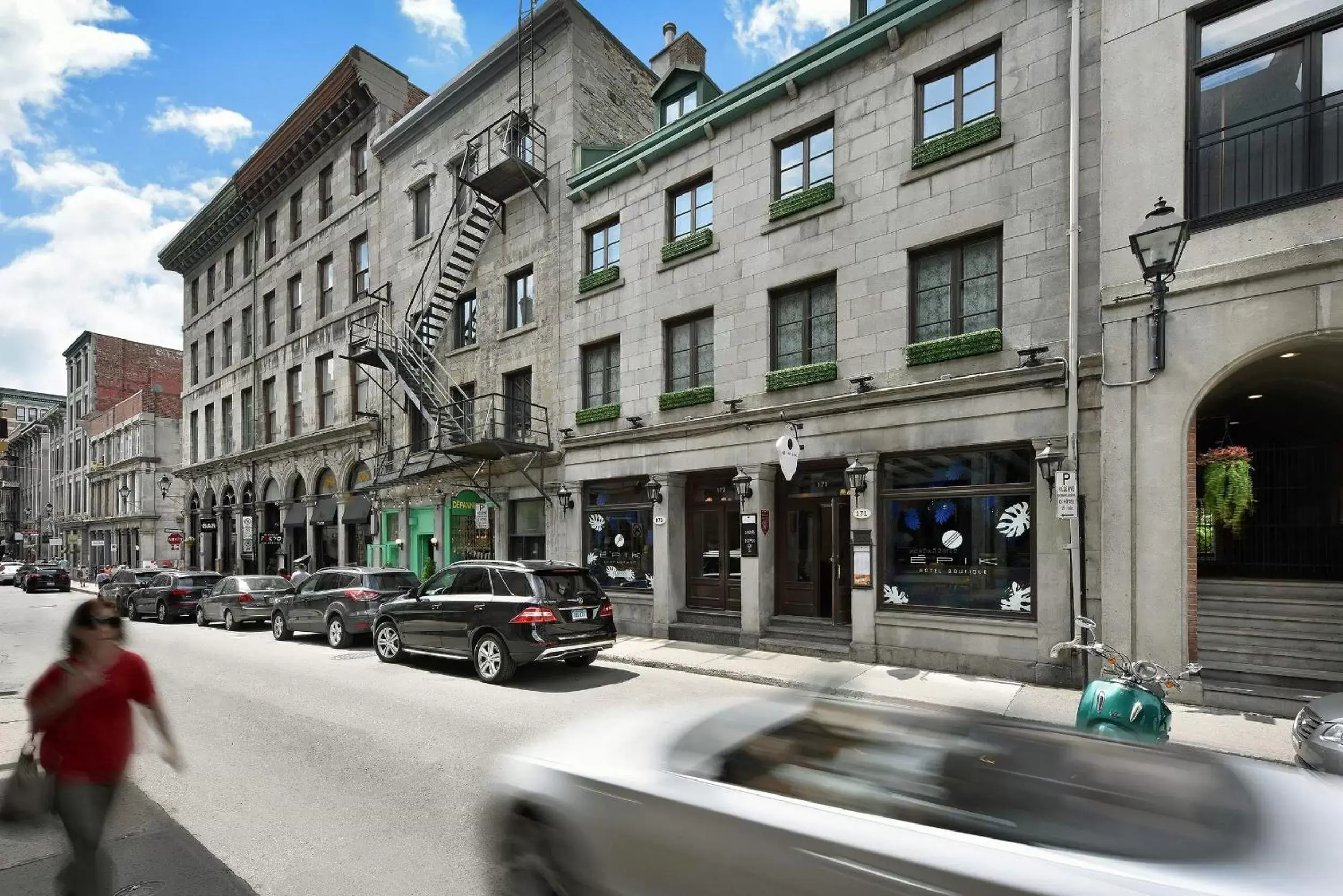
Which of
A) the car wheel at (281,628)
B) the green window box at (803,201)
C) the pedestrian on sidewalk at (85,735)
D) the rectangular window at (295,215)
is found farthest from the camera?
the rectangular window at (295,215)

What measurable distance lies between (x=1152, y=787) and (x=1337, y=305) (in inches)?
326

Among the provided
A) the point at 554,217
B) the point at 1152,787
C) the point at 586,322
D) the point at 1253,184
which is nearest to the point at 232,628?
the point at 586,322

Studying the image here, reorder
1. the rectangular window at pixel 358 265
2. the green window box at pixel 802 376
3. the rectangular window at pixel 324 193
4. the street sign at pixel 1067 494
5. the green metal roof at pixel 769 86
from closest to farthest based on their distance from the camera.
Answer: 1. the street sign at pixel 1067 494
2. the green metal roof at pixel 769 86
3. the green window box at pixel 802 376
4. the rectangular window at pixel 358 265
5. the rectangular window at pixel 324 193

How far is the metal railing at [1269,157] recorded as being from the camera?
321 inches

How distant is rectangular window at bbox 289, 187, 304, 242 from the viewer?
27.7m

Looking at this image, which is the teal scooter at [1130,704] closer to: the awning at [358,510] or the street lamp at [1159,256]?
the street lamp at [1159,256]

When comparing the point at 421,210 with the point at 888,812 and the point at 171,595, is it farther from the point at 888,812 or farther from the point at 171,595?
the point at 888,812

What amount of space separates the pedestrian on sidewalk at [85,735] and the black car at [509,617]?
616 centimetres

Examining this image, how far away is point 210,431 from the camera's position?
3375 centimetres

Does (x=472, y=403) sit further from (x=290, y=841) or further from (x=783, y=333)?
(x=290, y=841)

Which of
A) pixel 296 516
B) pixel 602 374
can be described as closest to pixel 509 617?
pixel 602 374

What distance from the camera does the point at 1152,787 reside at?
2.63 m

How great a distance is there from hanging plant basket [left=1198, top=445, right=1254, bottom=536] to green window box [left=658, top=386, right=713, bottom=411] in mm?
8151

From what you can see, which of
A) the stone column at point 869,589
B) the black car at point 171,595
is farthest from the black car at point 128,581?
the stone column at point 869,589
